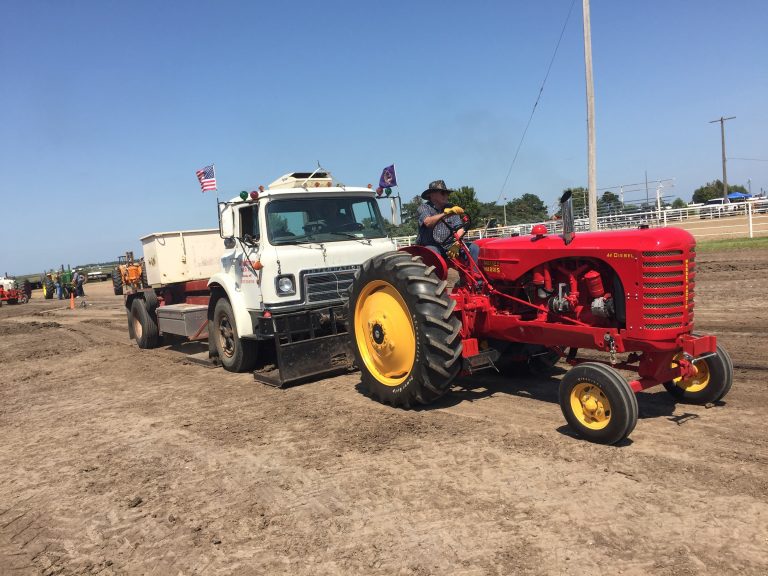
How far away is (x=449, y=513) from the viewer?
3.53 metres

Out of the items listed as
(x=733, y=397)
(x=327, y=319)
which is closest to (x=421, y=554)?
(x=733, y=397)

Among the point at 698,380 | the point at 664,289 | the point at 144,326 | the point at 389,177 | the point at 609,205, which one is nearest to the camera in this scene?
the point at 664,289

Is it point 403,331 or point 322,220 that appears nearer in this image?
point 403,331

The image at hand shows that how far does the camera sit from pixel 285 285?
7203 mm

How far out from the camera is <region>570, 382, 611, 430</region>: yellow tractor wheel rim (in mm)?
4344

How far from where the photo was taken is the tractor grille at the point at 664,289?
14.2ft

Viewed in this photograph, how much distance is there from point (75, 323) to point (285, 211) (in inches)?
521

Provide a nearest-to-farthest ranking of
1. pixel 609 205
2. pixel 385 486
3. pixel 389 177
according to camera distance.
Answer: pixel 385 486 → pixel 389 177 → pixel 609 205

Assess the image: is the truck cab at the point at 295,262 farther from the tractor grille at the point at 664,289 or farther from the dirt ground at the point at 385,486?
the tractor grille at the point at 664,289

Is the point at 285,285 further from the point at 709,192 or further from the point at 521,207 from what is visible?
the point at 709,192

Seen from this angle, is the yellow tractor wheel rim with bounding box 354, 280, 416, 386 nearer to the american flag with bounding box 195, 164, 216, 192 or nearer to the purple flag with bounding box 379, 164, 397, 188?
the american flag with bounding box 195, 164, 216, 192

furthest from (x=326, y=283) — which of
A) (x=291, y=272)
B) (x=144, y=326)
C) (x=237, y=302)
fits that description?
(x=144, y=326)

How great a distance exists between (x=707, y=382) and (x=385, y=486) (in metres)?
2.94

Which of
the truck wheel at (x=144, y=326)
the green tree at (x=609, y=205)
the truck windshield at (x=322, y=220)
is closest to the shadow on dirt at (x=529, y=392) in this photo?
the truck windshield at (x=322, y=220)
